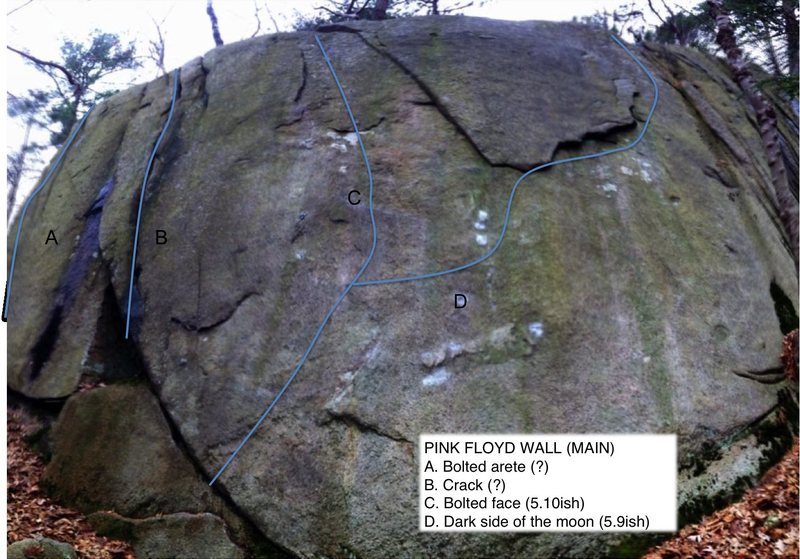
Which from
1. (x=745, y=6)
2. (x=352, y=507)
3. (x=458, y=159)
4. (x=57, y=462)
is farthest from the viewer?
(x=745, y=6)

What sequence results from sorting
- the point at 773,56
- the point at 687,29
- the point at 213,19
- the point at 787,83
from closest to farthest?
the point at 787,83 → the point at 773,56 → the point at 687,29 → the point at 213,19

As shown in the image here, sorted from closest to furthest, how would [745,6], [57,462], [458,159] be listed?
[57,462]
[458,159]
[745,6]

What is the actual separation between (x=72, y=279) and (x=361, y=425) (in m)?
4.52

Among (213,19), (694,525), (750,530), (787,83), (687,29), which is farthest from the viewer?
(213,19)

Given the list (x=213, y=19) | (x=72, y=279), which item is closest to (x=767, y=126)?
(x=72, y=279)

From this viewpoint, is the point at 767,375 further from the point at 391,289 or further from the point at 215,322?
the point at 215,322

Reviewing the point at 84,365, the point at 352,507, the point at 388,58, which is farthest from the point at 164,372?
the point at 388,58

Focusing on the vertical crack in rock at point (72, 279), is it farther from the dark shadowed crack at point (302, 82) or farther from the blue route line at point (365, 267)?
the blue route line at point (365, 267)

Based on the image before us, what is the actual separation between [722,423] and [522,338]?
2155 mm

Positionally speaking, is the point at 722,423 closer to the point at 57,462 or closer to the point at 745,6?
the point at 745,6

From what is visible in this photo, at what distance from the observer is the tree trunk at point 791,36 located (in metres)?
8.05

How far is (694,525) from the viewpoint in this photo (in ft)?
17.1

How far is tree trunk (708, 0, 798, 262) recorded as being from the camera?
7320 mm

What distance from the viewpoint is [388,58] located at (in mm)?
8297
